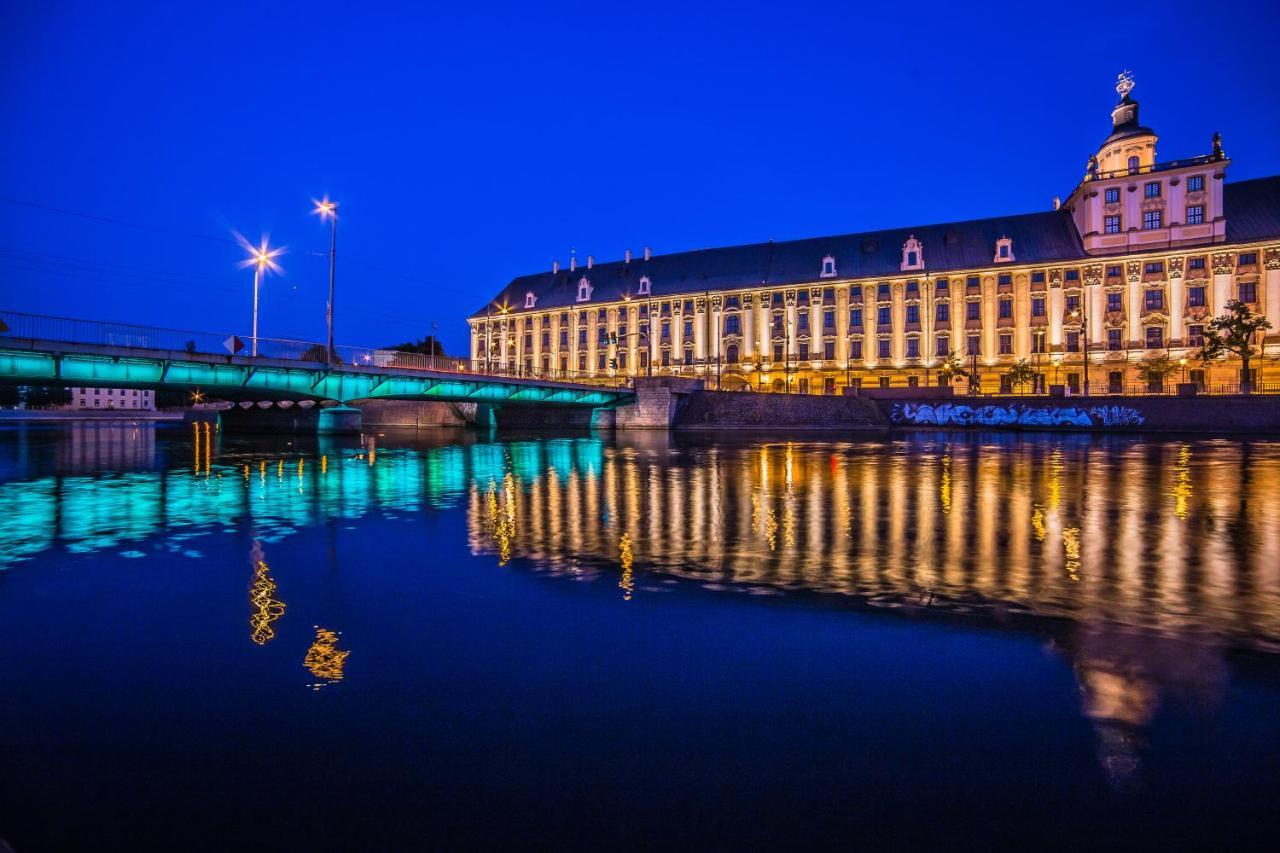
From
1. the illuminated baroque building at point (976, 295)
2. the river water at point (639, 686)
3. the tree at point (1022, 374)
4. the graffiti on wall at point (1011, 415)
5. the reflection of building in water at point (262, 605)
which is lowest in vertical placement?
the river water at point (639, 686)

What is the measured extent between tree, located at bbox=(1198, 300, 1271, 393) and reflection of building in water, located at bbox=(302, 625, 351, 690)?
73742 millimetres

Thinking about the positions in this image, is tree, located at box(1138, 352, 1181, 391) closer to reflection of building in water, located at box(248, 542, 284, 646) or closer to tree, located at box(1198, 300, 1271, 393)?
tree, located at box(1198, 300, 1271, 393)

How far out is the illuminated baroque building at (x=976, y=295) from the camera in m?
72.1

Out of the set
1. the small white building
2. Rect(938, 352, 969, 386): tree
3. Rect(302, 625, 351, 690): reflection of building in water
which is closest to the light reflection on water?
Rect(302, 625, 351, 690): reflection of building in water

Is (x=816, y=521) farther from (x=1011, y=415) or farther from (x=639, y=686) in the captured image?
(x=1011, y=415)

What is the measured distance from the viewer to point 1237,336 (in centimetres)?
6212

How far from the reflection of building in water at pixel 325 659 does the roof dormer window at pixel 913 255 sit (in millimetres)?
89821

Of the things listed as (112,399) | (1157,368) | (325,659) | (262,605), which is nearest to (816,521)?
(262,605)

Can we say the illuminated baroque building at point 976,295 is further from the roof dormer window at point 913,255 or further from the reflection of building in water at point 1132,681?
the reflection of building in water at point 1132,681

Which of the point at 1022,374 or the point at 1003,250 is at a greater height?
the point at 1003,250

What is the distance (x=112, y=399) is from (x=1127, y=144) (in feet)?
684

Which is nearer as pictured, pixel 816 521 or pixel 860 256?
pixel 816 521

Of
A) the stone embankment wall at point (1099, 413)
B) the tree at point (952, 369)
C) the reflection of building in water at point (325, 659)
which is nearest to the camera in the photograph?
the reflection of building in water at point (325, 659)

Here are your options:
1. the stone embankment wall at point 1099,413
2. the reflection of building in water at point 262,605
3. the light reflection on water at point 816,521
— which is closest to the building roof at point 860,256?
the stone embankment wall at point 1099,413
